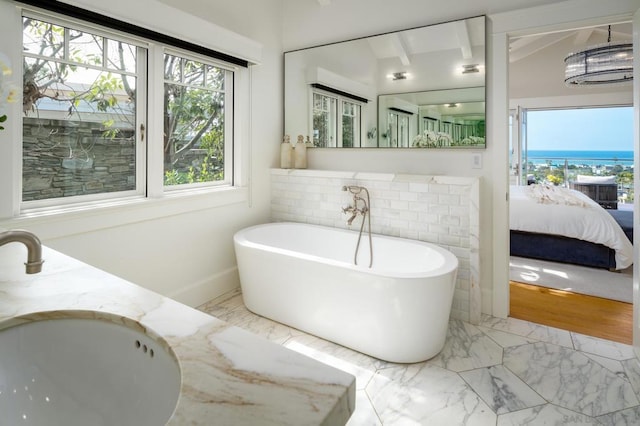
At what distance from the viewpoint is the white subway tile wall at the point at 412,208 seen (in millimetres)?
2709

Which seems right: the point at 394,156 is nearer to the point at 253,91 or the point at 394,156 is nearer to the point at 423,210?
the point at 423,210

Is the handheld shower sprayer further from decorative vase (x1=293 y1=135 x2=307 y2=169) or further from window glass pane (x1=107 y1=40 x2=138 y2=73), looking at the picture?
window glass pane (x1=107 y1=40 x2=138 y2=73)

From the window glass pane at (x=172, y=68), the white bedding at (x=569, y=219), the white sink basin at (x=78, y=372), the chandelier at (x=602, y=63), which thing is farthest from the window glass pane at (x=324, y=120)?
the white sink basin at (x=78, y=372)

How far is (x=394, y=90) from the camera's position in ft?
10.2

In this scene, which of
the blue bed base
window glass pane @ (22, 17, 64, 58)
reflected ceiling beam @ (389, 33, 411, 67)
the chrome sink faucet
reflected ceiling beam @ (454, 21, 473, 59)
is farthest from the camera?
the blue bed base

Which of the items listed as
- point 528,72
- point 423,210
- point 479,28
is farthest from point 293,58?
point 528,72

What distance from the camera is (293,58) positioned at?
3.60 metres

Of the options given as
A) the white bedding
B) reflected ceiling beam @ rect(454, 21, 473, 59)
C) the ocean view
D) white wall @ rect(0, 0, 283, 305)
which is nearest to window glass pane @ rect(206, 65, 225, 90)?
white wall @ rect(0, 0, 283, 305)

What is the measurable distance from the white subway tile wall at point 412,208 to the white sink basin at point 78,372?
7.91 ft

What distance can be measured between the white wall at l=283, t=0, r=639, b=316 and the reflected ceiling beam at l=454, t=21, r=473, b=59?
0.30 feet

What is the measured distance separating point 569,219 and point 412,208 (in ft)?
7.13

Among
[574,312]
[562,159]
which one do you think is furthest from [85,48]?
[562,159]

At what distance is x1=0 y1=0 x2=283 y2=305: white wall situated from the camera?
6.65ft

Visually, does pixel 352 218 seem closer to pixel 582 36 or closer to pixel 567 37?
pixel 582 36
